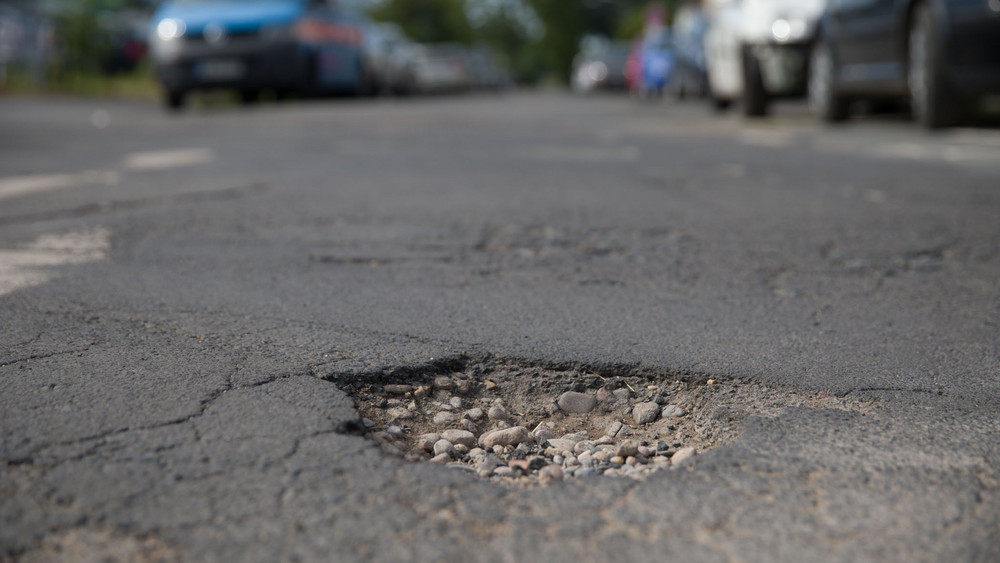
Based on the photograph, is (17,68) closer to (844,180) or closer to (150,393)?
(844,180)

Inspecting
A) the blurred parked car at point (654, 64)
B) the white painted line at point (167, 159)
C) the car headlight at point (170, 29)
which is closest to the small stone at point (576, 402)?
the white painted line at point (167, 159)

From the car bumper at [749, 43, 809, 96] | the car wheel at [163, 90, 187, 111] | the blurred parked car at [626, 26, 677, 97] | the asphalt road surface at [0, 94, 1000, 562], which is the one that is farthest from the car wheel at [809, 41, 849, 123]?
the blurred parked car at [626, 26, 677, 97]

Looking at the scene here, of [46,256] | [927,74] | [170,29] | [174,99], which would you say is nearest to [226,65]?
[170,29]

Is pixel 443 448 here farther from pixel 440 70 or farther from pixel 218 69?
pixel 440 70

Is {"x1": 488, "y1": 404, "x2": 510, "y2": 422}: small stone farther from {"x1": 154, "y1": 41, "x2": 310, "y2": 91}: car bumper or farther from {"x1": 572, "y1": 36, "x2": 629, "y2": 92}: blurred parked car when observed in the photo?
{"x1": 572, "y1": 36, "x2": 629, "y2": 92}: blurred parked car

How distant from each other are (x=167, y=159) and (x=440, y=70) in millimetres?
20176

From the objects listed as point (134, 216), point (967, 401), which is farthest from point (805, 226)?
point (134, 216)

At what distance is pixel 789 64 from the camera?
32.0 feet

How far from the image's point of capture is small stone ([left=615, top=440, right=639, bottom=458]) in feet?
6.42

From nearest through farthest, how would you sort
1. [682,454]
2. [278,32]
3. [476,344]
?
[682,454]
[476,344]
[278,32]

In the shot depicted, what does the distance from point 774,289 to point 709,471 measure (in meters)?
1.53

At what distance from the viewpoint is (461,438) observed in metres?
2.04

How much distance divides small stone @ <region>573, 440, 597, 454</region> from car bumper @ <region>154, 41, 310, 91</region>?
11.3 m

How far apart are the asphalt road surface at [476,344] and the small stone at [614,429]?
26 centimetres
